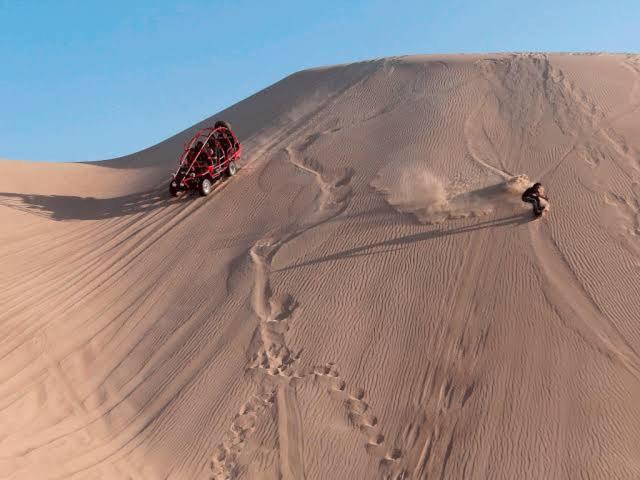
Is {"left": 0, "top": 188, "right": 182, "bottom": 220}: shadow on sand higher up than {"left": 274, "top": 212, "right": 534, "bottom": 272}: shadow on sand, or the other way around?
{"left": 0, "top": 188, "right": 182, "bottom": 220}: shadow on sand

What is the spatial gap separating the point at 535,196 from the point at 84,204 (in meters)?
9.71

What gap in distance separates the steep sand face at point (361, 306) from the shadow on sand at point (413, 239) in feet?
0.15

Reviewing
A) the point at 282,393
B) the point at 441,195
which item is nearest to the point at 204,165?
the point at 441,195

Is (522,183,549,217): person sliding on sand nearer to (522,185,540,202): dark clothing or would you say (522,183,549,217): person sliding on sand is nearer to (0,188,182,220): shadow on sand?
(522,185,540,202): dark clothing

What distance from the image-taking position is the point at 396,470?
6613mm

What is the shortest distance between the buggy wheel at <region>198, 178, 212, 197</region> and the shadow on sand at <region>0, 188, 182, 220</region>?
897mm

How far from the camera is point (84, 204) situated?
1402cm

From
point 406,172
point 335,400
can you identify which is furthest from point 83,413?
point 406,172

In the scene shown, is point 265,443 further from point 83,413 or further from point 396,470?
point 83,413

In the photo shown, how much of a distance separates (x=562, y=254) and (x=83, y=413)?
6.82m

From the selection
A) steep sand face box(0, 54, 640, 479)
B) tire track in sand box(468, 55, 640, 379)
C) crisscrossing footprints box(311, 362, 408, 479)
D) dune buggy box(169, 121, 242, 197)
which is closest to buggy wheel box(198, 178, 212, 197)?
dune buggy box(169, 121, 242, 197)

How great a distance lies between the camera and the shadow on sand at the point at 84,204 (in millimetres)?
13250

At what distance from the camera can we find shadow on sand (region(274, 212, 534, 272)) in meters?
9.47

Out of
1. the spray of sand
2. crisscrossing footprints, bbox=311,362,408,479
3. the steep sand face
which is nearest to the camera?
crisscrossing footprints, bbox=311,362,408,479
